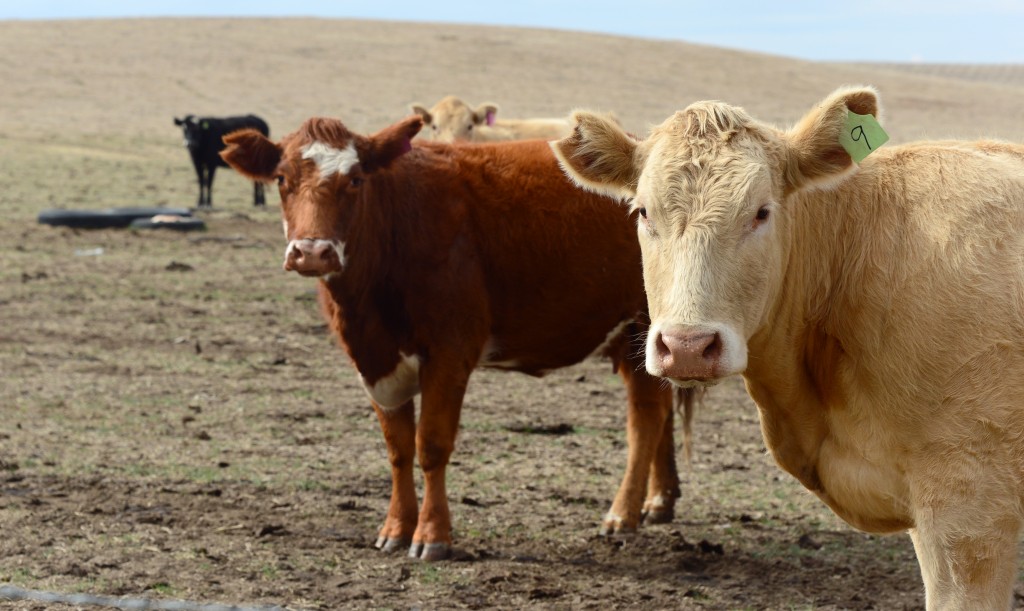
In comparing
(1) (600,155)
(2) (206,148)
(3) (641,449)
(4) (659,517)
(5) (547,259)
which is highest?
(1) (600,155)

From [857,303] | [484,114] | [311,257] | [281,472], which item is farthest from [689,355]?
[484,114]

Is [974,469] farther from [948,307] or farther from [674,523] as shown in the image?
[674,523]

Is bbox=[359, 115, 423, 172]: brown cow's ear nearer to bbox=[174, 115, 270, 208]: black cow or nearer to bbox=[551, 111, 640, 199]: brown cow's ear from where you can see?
bbox=[551, 111, 640, 199]: brown cow's ear

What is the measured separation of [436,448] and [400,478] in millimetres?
323

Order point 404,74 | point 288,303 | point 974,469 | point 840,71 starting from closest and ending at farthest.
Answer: point 974,469 → point 288,303 → point 404,74 → point 840,71

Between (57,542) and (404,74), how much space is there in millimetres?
41364

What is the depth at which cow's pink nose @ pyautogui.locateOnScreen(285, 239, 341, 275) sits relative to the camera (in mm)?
5445

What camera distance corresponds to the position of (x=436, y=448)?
5.78 meters

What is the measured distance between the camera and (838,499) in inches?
155

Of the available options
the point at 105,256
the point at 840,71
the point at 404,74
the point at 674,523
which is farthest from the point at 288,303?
the point at 840,71

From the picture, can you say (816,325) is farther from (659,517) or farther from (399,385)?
(659,517)

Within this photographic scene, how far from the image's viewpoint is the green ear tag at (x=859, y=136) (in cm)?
365

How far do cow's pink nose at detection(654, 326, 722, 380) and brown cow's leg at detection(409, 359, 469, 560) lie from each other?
255 cm

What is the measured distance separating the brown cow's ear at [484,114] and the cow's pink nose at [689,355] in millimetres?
13282
